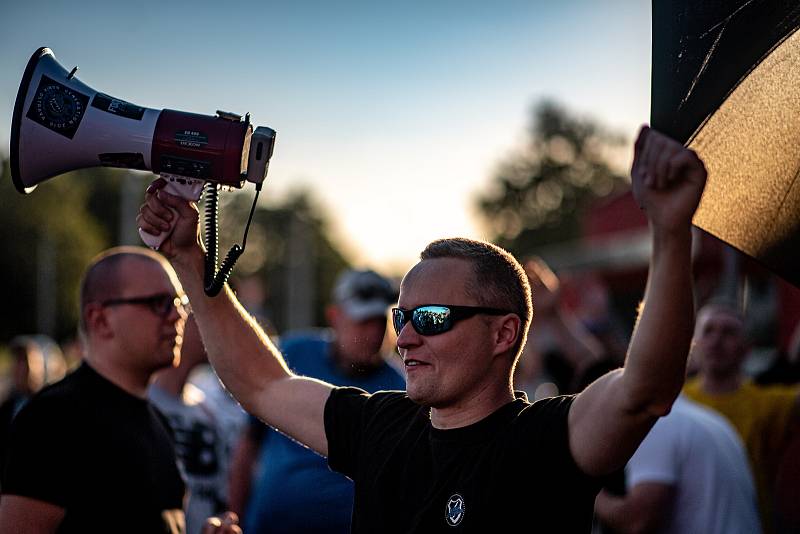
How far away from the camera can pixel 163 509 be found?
12.2 feet

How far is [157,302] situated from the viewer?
14.1ft

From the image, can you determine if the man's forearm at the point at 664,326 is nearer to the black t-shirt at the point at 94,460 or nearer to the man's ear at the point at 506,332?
the man's ear at the point at 506,332

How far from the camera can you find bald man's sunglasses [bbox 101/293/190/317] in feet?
13.9

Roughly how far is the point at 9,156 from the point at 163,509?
1.52 metres

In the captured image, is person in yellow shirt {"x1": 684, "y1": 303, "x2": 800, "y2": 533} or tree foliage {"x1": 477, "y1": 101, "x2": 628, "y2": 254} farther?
tree foliage {"x1": 477, "y1": 101, "x2": 628, "y2": 254}

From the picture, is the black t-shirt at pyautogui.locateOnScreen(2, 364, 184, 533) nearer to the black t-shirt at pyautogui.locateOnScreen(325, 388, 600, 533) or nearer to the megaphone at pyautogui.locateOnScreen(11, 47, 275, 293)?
the black t-shirt at pyautogui.locateOnScreen(325, 388, 600, 533)

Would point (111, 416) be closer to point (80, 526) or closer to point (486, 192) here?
point (80, 526)

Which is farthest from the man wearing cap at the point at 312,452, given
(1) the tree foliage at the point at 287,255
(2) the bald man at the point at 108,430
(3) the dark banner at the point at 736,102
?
(1) the tree foliage at the point at 287,255

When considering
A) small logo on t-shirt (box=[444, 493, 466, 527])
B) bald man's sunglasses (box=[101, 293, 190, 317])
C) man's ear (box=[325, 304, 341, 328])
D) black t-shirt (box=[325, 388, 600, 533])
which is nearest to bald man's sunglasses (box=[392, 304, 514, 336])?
black t-shirt (box=[325, 388, 600, 533])

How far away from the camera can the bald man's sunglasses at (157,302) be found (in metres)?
4.23

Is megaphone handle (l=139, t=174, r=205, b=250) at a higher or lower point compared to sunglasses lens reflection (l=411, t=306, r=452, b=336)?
higher

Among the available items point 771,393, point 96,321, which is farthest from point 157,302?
point 771,393

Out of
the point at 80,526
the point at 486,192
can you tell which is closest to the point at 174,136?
the point at 80,526

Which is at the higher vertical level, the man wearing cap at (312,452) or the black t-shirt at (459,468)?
the black t-shirt at (459,468)
